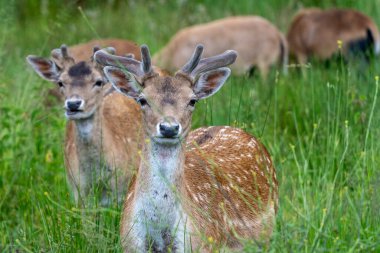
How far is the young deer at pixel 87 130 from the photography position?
7.05m

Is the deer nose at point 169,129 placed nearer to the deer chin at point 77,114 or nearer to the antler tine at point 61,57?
the deer chin at point 77,114

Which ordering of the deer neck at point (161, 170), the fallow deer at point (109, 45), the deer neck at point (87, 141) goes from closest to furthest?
the deer neck at point (161, 170) < the deer neck at point (87, 141) < the fallow deer at point (109, 45)

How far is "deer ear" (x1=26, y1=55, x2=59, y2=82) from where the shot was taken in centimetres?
738

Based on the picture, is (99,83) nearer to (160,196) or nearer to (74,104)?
(74,104)

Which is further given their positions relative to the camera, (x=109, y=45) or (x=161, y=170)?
(x=109, y=45)

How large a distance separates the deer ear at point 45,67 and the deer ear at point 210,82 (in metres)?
1.91

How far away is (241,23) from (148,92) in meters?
7.62

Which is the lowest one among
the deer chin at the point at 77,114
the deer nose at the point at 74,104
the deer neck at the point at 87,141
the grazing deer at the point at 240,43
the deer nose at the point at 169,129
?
the grazing deer at the point at 240,43

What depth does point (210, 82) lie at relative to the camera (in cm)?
579

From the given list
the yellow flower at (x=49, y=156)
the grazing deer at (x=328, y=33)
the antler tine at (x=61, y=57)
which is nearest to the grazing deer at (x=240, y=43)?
the grazing deer at (x=328, y=33)

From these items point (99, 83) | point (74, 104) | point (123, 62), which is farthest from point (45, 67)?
point (123, 62)

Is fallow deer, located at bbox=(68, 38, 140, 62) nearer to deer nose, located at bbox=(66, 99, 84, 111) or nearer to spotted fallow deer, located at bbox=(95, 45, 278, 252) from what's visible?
deer nose, located at bbox=(66, 99, 84, 111)

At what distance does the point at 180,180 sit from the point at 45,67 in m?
2.41

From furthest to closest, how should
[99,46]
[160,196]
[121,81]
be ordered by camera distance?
[99,46] → [121,81] → [160,196]
